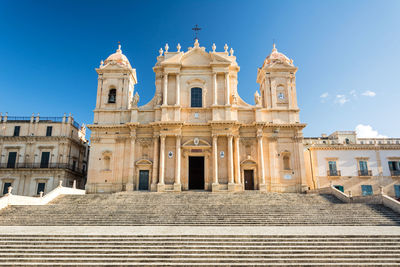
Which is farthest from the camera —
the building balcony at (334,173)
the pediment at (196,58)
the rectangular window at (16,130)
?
the rectangular window at (16,130)

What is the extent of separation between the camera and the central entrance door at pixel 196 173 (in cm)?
2497

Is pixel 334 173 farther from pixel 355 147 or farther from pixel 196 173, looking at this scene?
pixel 196 173

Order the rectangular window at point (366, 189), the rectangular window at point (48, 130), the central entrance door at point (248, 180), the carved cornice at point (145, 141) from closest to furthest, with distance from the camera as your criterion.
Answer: the central entrance door at point (248, 180) < the carved cornice at point (145, 141) < the rectangular window at point (366, 189) < the rectangular window at point (48, 130)

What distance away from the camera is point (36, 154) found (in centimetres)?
3044

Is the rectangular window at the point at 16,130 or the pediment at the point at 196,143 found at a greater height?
the rectangular window at the point at 16,130

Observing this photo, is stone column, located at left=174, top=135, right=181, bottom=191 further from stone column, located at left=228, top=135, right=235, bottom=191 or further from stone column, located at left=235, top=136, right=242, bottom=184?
stone column, located at left=235, top=136, right=242, bottom=184

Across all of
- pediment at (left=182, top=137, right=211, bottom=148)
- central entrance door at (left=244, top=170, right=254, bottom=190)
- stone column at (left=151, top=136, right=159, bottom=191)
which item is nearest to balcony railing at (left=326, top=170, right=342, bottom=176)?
central entrance door at (left=244, top=170, right=254, bottom=190)

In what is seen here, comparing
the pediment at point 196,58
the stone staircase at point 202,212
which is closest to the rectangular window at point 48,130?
the stone staircase at point 202,212

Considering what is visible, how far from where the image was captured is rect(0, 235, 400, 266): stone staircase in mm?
9250

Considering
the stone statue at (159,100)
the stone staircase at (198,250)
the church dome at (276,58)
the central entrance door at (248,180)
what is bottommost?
the stone staircase at (198,250)

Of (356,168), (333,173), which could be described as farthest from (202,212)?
(356,168)

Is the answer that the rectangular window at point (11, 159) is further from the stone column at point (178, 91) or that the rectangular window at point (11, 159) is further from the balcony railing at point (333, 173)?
the balcony railing at point (333, 173)

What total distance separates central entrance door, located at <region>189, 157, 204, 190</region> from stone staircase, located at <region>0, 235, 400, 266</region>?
1418 centimetres

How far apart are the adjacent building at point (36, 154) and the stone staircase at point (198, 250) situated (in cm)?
2072
